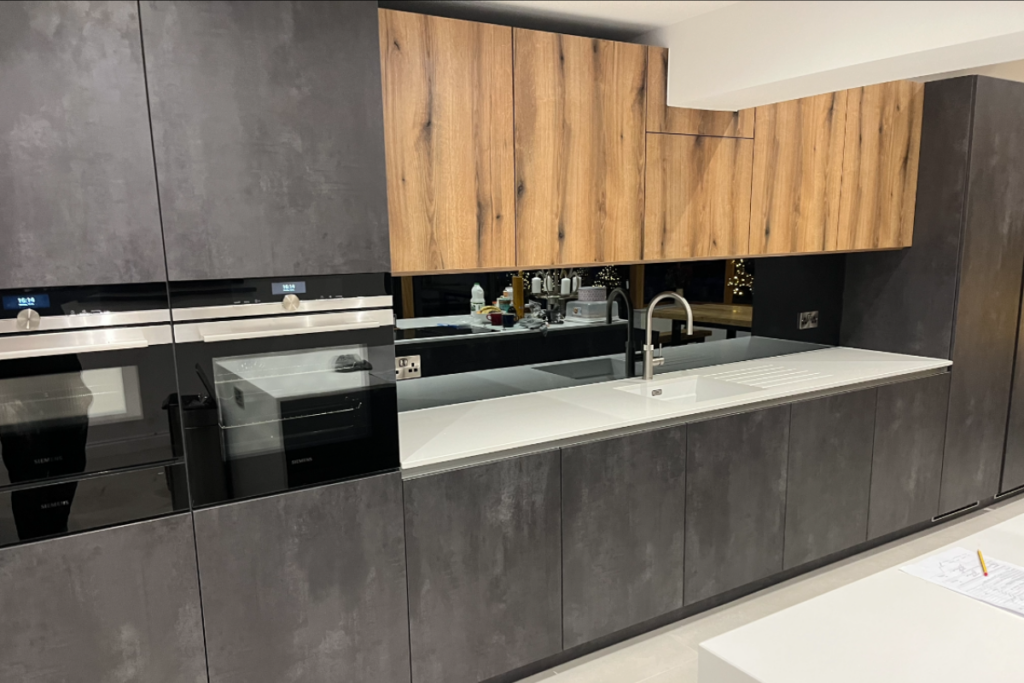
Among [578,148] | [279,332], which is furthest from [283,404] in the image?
[578,148]

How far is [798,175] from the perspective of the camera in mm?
3230

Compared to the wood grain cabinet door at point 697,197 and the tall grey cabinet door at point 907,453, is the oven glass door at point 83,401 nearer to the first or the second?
the wood grain cabinet door at point 697,197

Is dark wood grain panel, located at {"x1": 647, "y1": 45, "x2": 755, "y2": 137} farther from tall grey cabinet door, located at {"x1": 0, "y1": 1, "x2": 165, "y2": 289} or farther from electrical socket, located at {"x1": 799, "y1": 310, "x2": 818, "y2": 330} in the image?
tall grey cabinet door, located at {"x1": 0, "y1": 1, "x2": 165, "y2": 289}

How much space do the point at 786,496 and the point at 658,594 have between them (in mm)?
770

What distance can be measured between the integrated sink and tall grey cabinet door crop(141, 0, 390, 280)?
5.25ft

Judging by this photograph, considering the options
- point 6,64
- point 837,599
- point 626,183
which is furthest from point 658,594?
point 6,64

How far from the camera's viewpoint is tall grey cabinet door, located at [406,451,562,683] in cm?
220

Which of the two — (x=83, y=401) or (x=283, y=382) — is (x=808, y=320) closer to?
(x=283, y=382)

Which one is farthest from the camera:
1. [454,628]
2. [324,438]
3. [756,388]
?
[756,388]

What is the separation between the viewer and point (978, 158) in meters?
3.48

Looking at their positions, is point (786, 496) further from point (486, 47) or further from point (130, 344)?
point (130, 344)

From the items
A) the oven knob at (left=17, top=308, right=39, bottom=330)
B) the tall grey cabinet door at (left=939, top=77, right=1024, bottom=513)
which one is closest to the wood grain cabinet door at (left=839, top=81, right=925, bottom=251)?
the tall grey cabinet door at (left=939, top=77, right=1024, bottom=513)

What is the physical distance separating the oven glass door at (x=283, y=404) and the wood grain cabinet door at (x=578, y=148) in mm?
817

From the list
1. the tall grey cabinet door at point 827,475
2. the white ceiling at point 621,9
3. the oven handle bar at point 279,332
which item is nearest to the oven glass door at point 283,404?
the oven handle bar at point 279,332
